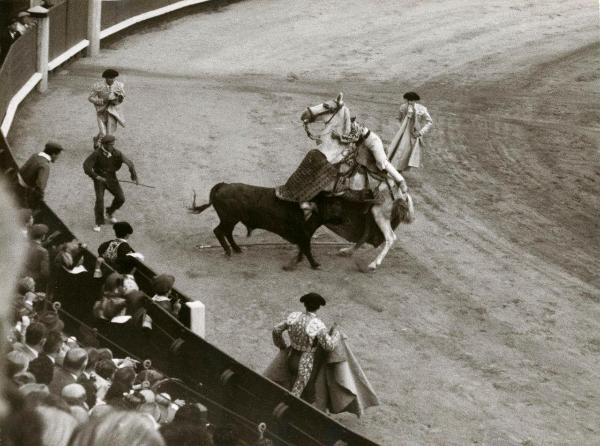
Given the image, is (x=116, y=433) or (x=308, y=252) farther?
(x=308, y=252)

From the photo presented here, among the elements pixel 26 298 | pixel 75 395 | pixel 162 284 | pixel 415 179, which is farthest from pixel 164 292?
pixel 415 179

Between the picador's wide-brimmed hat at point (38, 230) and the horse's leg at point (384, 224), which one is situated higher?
the picador's wide-brimmed hat at point (38, 230)

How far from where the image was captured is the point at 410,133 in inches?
752

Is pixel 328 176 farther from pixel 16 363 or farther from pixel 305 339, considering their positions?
pixel 16 363

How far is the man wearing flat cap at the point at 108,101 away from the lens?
19.0m

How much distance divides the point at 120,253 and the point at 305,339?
225cm

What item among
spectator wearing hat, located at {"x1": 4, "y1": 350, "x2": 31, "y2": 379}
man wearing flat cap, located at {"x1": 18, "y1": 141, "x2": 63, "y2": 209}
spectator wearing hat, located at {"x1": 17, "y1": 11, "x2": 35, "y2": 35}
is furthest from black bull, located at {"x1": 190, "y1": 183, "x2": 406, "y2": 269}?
spectator wearing hat, located at {"x1": 4, "y1": 350, "x2": 31, "y2": 379}

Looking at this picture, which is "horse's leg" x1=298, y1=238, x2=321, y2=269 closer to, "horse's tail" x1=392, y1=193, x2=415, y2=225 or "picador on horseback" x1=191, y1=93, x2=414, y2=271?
"picador on horseback" x1=191, y1=93, x2=414, y2=271

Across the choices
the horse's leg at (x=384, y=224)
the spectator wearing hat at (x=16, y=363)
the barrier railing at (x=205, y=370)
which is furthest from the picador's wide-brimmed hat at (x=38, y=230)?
the horse's leg at (x=384, y=224)

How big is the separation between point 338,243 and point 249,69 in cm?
898

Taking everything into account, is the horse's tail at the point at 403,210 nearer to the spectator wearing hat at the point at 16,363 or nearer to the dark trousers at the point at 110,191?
the dark trousers at the point at 110,191

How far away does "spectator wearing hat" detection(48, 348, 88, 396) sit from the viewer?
913 centimetres

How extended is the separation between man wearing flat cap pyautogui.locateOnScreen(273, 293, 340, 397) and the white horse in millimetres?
4588

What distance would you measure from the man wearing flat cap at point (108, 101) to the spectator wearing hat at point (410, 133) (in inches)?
155
